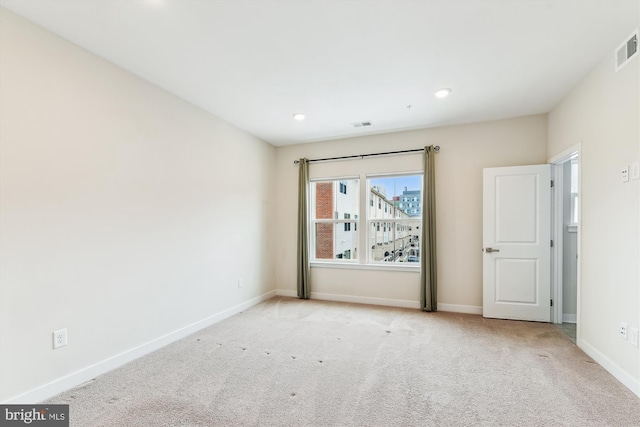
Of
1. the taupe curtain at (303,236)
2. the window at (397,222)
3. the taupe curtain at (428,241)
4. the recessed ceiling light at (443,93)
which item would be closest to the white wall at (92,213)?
the taupe curtain at (303,236)

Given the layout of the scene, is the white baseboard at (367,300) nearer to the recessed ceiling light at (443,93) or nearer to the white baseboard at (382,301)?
the white baseboard at (382,301)

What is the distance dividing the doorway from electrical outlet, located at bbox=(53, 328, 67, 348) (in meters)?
5.09

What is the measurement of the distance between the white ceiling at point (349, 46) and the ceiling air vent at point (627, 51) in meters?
0.05

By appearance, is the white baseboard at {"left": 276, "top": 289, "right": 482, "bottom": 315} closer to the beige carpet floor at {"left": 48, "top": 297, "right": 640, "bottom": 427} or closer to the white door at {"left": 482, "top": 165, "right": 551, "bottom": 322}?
the white door at {"left": 482, "top": 165, "right": 551, "bottom": 322}

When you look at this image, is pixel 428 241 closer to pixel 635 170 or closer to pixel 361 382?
pixel 635 170

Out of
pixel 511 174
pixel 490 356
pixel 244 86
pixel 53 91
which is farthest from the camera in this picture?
pixel 511 174

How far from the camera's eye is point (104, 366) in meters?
2.53

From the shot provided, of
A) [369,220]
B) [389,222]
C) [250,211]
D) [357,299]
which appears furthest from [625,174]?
[250,211]

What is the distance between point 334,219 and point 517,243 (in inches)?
104

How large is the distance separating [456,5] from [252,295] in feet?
13.8

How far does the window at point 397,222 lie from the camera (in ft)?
15.0

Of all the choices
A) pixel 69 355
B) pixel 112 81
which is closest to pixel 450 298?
pixel 69 355

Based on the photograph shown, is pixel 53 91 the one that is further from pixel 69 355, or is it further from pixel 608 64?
pixel 608 64

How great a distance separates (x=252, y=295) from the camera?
15.1ft
